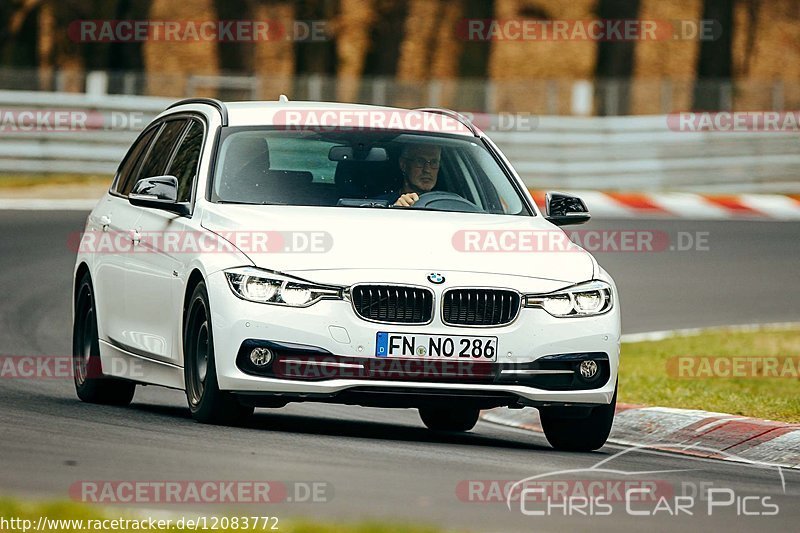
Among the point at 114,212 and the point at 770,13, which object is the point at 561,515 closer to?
the point at 114,212

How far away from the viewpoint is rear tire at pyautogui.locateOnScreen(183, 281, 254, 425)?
9.59m

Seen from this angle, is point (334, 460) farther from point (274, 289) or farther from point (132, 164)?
point (132, 164)

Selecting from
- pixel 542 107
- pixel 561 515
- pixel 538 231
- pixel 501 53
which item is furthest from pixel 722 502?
pixel 501 53

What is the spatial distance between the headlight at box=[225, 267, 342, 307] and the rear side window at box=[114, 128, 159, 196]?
104 inches

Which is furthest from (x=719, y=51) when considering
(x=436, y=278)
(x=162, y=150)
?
(x=436, y=278)

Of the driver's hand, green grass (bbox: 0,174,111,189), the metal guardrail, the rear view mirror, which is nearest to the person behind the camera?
the driver's hand

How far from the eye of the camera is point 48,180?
28.5 m

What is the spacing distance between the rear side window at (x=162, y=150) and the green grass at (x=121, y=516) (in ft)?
15.7

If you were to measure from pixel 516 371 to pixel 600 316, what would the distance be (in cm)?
58

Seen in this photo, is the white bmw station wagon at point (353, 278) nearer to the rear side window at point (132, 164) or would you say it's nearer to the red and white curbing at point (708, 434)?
the rear side window at point (132, 164)

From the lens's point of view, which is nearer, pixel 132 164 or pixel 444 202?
pixel 444 202

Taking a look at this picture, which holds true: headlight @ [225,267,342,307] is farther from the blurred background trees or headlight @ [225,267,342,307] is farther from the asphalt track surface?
the blurred background trees

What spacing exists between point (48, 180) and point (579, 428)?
1933 centimetres

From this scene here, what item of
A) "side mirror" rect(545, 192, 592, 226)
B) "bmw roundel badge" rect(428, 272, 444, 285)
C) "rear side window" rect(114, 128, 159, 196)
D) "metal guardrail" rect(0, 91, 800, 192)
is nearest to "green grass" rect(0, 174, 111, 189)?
Result: "metal guardrail" rect(0, 91, 800, 192)
